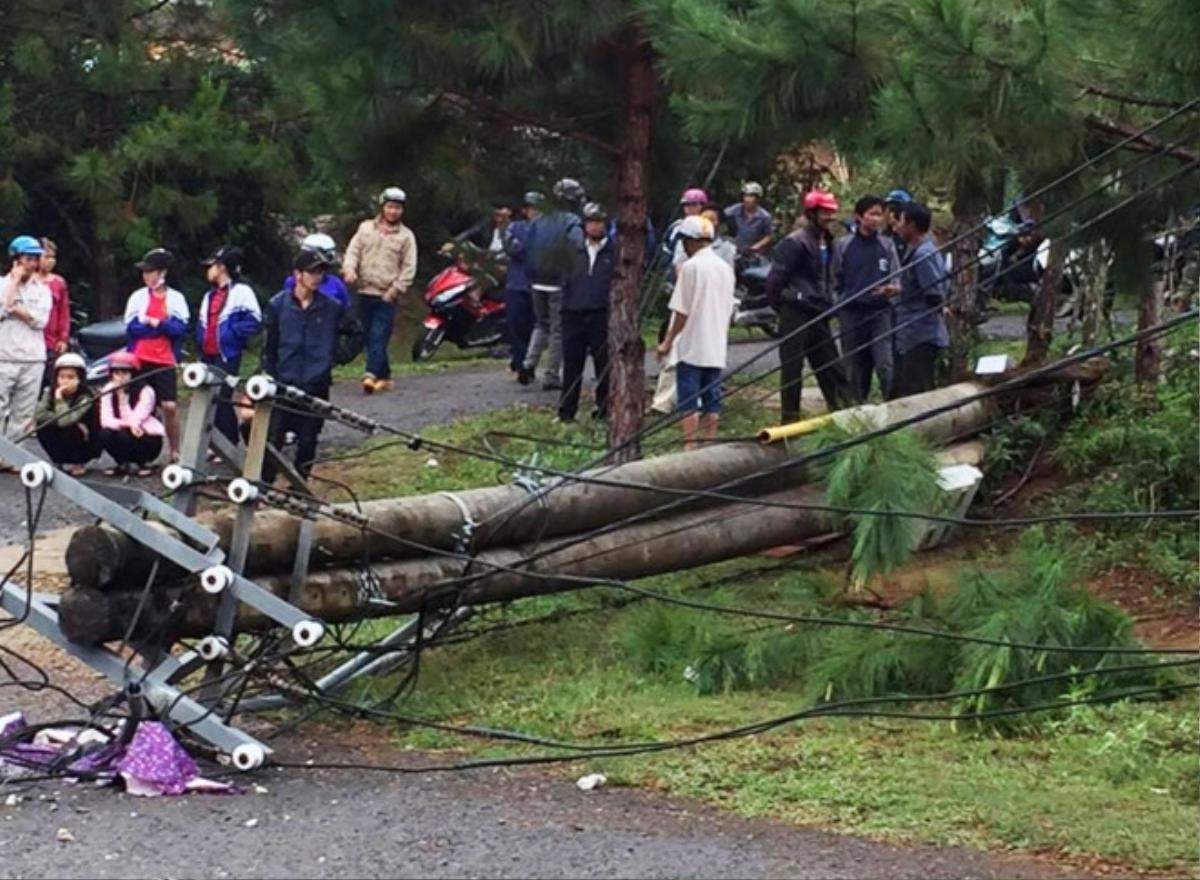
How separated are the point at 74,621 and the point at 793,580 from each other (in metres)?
4.32

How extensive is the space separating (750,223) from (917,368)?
6.26m

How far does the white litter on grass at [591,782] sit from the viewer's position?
7.80 m

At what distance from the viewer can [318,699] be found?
8.64 metres

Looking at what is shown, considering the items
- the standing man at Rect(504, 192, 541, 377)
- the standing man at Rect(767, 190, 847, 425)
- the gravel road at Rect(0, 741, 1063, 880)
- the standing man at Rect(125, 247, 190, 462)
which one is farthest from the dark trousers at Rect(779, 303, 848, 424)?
the gravel road at Rect(0, 741, 1063, 880)

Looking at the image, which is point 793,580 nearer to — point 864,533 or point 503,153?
point 864,533

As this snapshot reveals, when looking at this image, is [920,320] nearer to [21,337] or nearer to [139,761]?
[21,337]

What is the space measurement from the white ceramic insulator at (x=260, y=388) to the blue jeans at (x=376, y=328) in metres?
8.92

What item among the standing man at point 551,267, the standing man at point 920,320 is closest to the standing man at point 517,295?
the standing man at point 551,267

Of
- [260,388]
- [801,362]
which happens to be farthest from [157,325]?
[260,388]

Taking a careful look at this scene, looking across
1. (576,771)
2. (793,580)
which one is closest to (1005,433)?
(793,580)

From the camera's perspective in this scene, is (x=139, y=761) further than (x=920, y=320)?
No

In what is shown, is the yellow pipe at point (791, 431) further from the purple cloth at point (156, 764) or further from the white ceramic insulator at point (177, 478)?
the purple cloth at point (156, 764)

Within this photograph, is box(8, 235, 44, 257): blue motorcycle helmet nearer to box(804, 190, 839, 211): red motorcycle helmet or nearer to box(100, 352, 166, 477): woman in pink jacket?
box(100, 352, 166, 477): woman in pink jacket

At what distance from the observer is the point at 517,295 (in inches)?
763
